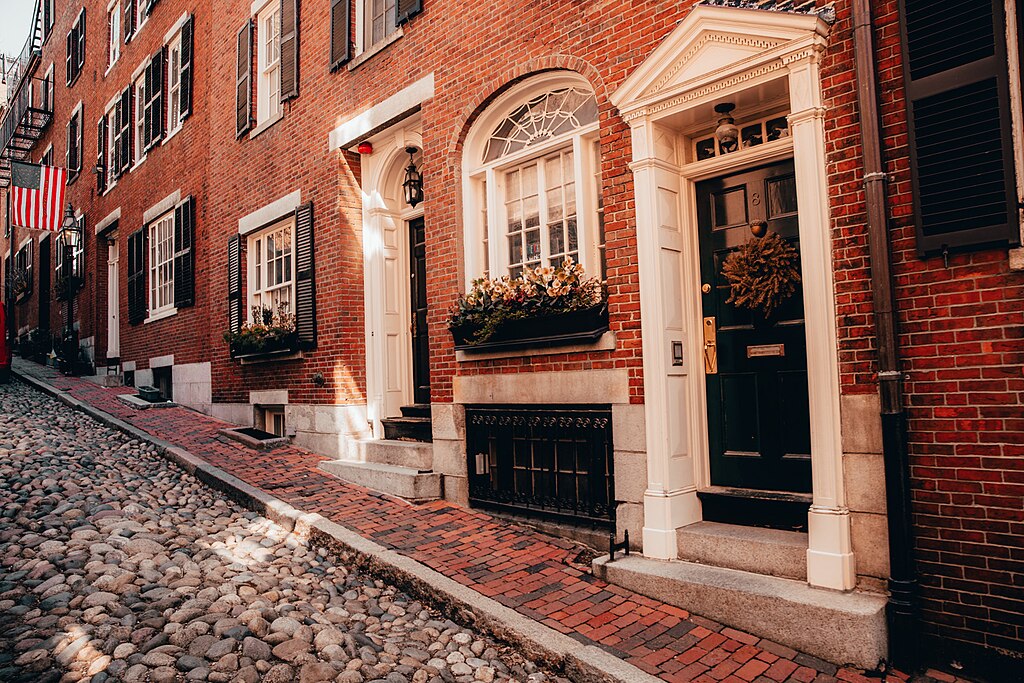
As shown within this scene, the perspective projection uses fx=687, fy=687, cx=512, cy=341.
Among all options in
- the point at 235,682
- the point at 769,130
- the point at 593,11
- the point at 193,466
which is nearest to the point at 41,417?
the point at 193,466

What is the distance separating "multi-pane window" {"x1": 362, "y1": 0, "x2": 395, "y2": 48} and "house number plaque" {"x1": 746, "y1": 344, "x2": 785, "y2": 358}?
5818 millimetres

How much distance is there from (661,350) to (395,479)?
10.7 ft

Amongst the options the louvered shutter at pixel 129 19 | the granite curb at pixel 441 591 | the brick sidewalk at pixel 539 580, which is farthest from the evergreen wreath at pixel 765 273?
the louvered shutter at pixel 129 19

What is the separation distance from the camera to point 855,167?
405cm

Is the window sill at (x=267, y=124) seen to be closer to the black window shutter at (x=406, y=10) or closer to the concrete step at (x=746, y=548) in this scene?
the black window shutter at (x=406, y=10)

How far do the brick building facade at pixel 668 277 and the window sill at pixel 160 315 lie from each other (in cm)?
355

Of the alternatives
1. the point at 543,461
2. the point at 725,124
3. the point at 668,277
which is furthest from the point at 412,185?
the point at 725,124

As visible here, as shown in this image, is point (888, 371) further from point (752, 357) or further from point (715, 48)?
point (715, 48)

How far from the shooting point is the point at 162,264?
13523 mm

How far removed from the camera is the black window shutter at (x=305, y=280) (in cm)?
890

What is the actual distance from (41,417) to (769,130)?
10.9 meters

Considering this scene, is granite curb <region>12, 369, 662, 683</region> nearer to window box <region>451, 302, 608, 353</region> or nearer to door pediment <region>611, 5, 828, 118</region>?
window box <region>451, 302, 608, 353</region>

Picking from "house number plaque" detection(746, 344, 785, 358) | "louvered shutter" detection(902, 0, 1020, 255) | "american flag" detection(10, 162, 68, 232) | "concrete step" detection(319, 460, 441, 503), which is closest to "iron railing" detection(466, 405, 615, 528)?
"concrete step" detection(319, 460, 441, 503)

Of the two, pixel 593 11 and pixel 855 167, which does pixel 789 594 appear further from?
pixel 593 11
